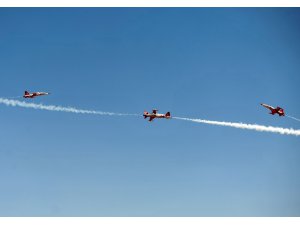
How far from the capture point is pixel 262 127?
122m

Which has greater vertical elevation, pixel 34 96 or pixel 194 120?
pixel 34 96

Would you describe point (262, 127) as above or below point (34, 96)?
below

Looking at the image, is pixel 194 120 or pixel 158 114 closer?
pixel 194 120

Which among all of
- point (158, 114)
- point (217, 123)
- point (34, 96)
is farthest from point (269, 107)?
point (34, 96)

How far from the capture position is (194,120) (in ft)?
393

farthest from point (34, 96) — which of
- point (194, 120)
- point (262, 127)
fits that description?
point (262, 127)

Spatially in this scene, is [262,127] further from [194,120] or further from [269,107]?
[194,120]

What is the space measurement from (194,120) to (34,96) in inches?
1886

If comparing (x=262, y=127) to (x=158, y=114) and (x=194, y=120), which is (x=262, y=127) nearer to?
(x=194, y=120)

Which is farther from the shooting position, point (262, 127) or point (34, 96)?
point (34, 96)

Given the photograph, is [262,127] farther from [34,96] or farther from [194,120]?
[34,96]

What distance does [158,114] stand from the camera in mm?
129625

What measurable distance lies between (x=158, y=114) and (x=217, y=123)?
18434 millimetres

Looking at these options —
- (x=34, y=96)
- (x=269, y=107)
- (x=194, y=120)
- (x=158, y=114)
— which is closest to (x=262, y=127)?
(x=269, y=107)
